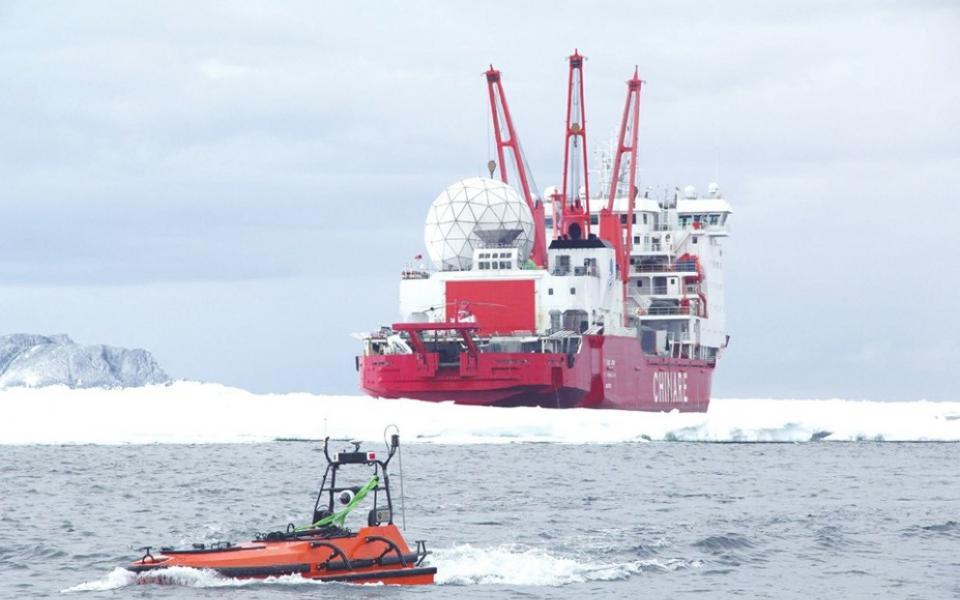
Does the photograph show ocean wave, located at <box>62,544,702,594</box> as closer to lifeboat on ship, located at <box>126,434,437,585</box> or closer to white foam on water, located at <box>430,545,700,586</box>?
white foam on water, located at <box>430,545,700,586</box>

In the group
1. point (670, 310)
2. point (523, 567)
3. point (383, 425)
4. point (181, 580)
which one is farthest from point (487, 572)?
point (670, 310)

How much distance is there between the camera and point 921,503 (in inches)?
1609

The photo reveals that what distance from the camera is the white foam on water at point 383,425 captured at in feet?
205

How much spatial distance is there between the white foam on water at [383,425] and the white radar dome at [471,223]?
7.28 m

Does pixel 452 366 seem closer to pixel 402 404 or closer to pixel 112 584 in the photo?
pixel 402 404

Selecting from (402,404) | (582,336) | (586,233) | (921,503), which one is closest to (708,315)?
(586,233)

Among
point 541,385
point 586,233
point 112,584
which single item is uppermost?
point 586,233

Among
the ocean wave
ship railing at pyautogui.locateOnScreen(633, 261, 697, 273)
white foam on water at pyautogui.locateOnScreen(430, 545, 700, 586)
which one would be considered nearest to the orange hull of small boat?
the ocean wave

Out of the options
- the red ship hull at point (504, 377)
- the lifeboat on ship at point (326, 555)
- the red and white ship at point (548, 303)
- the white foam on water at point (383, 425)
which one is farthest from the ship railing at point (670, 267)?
the lifeboat on ship at point (326, 555)

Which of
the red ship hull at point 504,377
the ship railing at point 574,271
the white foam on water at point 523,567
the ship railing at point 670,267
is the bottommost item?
the white foam on water at point 523,567

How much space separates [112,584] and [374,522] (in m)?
3.90

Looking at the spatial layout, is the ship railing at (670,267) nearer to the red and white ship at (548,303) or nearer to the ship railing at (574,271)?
the red and white ship at (548,303)

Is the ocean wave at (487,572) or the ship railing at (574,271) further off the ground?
the ship railing at (574,271)

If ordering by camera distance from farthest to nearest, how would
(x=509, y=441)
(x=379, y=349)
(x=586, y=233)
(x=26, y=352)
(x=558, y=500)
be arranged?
(x=26, y=352), (x=586, y=233), (x=379, y=349), (x=509, y=441), (x=558, y=500)
